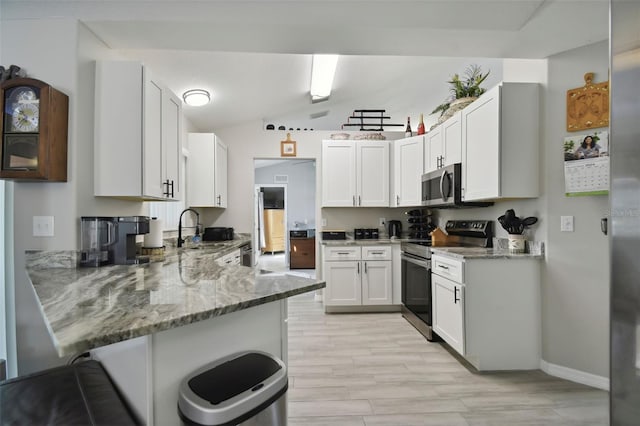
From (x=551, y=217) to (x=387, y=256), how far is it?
73.2 inches

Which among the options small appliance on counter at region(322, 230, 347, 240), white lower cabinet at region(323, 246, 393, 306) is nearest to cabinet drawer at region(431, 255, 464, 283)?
white lower cabinet at region(323, 246, 393, 306)

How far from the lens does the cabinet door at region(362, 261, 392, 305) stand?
3.78 meters

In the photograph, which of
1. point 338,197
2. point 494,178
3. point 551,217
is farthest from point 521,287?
point 338,197

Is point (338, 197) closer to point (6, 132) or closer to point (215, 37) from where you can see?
point (215, 37)

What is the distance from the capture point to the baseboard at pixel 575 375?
2.08 m

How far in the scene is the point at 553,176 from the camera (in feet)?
7.54

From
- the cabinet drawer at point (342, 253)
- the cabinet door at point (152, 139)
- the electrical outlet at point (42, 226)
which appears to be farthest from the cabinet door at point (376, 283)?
the electrical outlet at point (42, 226)

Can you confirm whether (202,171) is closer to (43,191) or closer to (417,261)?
(43,191)

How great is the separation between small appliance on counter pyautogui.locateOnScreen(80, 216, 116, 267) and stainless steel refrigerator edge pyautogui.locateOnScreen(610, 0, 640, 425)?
2.34 m

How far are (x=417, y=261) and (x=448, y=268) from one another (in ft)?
2.09

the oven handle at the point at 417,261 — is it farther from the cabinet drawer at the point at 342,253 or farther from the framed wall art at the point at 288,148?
the framed wall art at the point at 288,148

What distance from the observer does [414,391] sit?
6.73ft

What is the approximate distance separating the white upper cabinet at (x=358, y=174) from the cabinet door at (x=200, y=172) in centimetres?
149

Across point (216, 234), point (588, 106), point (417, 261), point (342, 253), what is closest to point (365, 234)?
point (342, 253)
